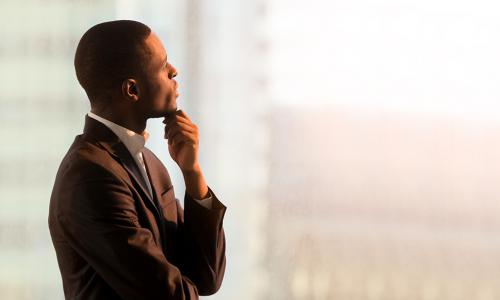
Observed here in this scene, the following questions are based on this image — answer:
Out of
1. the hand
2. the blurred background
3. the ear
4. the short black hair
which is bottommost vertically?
the blurred background

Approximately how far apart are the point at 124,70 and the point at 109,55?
0.12 feet

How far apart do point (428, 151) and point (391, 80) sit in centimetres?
27

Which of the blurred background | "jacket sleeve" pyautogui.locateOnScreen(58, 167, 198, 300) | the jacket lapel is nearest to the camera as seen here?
"jacket sleeve" pyautogui.locateOnScreen(58, 167, 198, 300)

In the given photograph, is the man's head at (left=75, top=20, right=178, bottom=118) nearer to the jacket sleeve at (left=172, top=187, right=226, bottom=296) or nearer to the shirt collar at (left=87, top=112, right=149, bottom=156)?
the shirt collar at (left=87, top=112, right=149, bottom=156)

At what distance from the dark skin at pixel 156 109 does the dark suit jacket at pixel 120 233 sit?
1.2 inches

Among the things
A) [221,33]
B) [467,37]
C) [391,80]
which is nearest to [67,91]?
[221,33]

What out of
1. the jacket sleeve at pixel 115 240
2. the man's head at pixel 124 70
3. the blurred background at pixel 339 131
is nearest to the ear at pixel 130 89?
the man's head at pixel 124 70

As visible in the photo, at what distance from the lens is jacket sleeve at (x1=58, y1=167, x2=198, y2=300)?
3.85 ft

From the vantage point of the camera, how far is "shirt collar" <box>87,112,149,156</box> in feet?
4.25

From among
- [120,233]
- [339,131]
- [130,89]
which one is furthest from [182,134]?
[339,131]

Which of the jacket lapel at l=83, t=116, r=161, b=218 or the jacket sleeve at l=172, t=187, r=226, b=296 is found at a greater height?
the jacket lapel at l=83, t=116, r=161, b=218

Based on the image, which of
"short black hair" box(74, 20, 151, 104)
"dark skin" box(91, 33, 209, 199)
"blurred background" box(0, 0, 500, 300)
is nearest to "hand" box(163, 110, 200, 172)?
"dark skin" box(91, 33, 209, 199)

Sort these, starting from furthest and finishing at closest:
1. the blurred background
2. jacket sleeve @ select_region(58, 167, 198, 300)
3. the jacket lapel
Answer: the blurred background, the jacket lapel, jacket sleeve @ select_region(58, 167, 198, 300)

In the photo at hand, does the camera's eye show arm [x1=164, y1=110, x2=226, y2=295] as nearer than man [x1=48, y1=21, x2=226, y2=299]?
No
